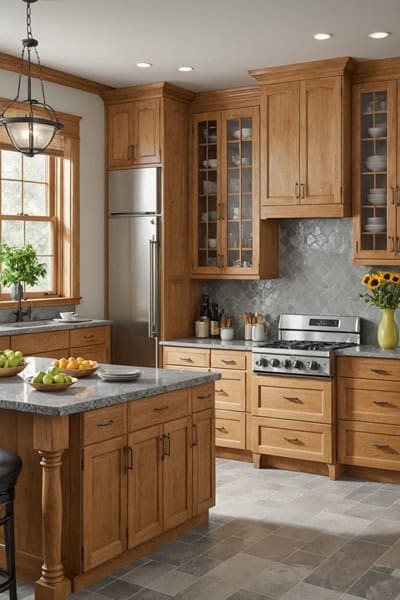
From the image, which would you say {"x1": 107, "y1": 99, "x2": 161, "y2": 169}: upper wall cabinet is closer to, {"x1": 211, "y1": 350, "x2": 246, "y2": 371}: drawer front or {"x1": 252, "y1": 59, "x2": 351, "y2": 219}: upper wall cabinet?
{"x1": 252, "y1": 59, "x2": 351, "y2": 219}: upper wall cabinet

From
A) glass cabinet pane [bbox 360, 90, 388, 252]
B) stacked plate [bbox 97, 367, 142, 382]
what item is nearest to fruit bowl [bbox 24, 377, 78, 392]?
stacked plate [bbox 97, 367, 142, 382]

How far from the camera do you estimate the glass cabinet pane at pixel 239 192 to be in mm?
6484

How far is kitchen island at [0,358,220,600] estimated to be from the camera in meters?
3.46

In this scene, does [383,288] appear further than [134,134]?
No

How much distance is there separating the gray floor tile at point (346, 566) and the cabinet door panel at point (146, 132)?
3554mm

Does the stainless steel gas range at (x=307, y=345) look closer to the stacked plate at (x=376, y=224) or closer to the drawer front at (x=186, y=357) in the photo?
the drawer front at (x=186, y=357)

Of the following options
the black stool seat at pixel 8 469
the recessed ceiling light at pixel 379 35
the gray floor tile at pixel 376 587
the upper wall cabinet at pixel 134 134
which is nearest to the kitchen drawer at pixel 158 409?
the black stool seat at pixel 8 469

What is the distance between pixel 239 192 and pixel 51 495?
12.1ft

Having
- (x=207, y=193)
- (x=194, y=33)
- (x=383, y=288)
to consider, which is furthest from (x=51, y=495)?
(x=207, y=193)

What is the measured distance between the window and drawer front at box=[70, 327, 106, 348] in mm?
516

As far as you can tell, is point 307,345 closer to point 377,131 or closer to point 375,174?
point 375,174

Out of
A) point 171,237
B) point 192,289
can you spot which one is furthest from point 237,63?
point 192,289

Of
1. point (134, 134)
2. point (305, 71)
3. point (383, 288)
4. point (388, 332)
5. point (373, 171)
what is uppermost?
point (305, 71)

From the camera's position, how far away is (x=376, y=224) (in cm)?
587
